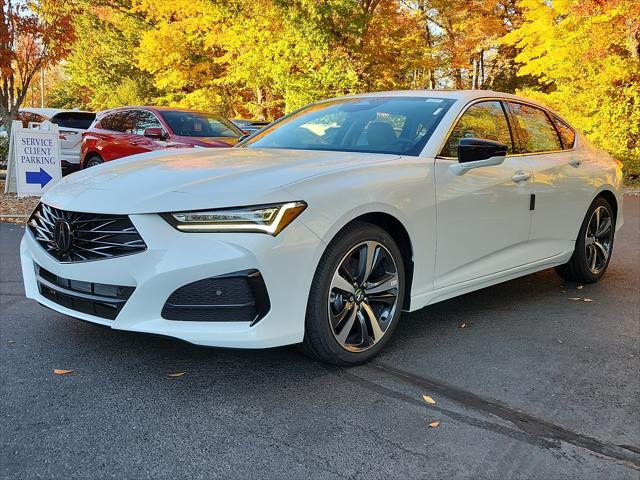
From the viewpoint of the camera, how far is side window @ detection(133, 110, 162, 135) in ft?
33.9

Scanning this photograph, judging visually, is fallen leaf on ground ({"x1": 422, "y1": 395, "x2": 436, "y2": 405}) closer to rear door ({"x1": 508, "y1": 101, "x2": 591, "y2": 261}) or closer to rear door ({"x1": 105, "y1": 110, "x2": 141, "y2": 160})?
rear door ({"x1": 508, "y1": 101, "x2": 591, "y2": 261})

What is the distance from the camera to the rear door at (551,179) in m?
4.50

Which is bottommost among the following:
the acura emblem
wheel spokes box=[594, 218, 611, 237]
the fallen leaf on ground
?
the fallen leaf on ground

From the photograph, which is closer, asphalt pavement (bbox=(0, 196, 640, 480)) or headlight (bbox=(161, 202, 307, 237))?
asphalt pavement (bbox=(0, 196, 640, 480))

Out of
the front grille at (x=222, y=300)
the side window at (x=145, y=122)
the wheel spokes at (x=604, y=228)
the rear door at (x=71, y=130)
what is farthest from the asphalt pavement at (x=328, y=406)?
the rear door at (x=71, y=130)

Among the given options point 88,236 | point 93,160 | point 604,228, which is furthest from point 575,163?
point 93,160

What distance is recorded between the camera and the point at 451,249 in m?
3.75

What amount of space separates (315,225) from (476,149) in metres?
1.29

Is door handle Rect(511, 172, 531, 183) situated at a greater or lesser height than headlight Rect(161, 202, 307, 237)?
greater

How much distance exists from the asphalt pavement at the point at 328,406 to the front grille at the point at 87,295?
0.37 meters

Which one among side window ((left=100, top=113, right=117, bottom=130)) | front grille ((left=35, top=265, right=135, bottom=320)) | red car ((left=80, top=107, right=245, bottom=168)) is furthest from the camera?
side window ((left=100, top=113, right=117, bottom=130))

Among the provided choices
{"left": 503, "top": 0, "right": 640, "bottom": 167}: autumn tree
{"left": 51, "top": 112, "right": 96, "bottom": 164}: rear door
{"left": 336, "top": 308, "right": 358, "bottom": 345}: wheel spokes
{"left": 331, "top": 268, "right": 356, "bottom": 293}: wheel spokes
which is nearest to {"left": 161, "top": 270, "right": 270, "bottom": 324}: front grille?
{"left": 331, "top": 268, "right": 356, "bottom": 293}: wheel spokes

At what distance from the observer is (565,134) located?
519 cm

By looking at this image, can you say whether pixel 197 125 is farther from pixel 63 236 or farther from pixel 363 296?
pixel 363 296
